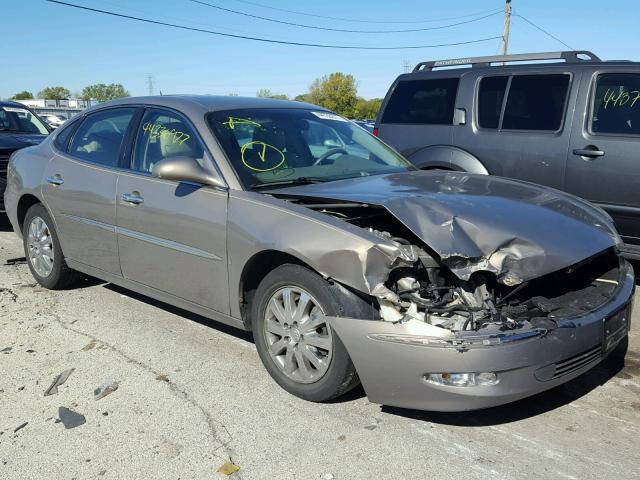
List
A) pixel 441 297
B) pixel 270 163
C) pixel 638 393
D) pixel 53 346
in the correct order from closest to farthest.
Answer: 1. pixel 441 297
2. pixel 638 393
3. pixel 270 163
4. pixel 53 346

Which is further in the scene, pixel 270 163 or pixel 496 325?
pixel 270 163

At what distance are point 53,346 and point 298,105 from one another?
2.55 m

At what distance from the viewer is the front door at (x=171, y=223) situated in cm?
388

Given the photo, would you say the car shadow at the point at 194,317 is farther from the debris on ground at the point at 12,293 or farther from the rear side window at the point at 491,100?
the rear side window at the point at 491,100

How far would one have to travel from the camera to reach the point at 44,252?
18.4 feet

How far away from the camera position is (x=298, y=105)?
4926mm

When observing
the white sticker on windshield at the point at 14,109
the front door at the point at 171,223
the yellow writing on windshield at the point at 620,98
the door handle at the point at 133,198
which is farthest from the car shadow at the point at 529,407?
the white sticker on windshield at the point at 14,109

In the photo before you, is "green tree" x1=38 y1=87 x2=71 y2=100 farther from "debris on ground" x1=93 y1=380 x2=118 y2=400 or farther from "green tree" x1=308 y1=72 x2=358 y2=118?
"debris on ground" x1=93 y1=380 x2=118 y2=400

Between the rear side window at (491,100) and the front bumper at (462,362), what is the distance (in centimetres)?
363

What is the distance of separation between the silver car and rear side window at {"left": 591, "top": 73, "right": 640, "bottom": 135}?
194 cm

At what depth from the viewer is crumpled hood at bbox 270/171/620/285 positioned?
10.0ft

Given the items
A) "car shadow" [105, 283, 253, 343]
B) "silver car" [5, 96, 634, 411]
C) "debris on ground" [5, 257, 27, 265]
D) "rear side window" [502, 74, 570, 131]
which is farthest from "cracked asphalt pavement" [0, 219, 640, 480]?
"rear side window" [502, 74, 570, 131]

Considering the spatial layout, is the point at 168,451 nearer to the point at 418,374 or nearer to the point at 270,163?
the point at 418,374

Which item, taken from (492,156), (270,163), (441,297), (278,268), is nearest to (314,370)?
(278,268)
